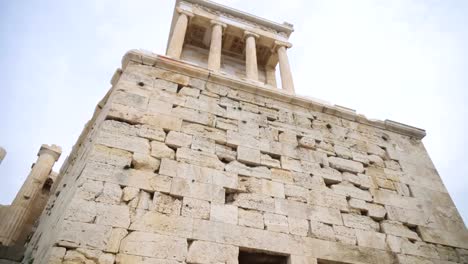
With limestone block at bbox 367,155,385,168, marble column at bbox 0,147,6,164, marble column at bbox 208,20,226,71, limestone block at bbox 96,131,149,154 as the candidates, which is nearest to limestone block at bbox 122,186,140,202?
limestone block at bbox 96,131,149,154

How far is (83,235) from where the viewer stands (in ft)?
9.08

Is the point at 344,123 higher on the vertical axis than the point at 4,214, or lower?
higher

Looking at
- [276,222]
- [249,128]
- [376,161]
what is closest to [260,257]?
[276,222]

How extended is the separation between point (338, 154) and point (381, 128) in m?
1.61

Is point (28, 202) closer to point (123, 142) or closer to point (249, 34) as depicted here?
point (123, 142)

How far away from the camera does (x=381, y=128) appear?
226 inches

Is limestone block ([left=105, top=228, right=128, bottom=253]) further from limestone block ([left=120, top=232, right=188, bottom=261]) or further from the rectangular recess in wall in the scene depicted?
the rectangular recess in wall

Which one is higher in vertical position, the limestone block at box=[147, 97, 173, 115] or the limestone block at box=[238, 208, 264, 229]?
the limestone block at box=[147, 97, 173, 115]

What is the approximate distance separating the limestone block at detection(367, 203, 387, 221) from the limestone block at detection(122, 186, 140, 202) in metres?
3.27

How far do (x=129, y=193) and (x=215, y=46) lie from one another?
7249mm

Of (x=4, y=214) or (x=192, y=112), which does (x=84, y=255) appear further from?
(x=4, y=214)

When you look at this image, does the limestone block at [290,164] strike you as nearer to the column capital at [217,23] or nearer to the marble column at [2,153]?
the column capital at [217,23]

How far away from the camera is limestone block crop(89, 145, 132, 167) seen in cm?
337

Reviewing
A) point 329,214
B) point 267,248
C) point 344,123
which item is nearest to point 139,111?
point 267,248
